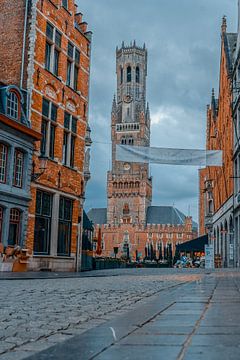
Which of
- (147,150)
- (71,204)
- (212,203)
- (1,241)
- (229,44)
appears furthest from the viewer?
(212,203)

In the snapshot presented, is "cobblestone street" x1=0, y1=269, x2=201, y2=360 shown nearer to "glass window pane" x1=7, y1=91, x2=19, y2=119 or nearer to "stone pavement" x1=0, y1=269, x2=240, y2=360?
"stone pavement" x1=0, y1=269, x2=240, y2=360

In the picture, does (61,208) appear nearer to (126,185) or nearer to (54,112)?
(54,112)

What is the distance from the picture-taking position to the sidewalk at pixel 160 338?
9.00 ft

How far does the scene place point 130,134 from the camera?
426 feet

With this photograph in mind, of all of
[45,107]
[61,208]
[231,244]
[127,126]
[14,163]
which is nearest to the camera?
[14,163]

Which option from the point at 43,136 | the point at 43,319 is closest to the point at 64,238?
the point at 43,136

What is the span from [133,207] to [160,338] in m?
121

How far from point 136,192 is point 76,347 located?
12116cm

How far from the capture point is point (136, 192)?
124062 mm

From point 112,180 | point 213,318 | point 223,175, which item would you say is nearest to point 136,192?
point 112,180

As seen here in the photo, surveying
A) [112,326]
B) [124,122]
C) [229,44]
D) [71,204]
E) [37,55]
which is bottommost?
[112,326]

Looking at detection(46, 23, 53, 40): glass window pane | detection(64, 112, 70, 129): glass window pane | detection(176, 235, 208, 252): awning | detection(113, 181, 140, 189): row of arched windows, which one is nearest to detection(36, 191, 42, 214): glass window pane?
detection(64, 112, 70, 129): glass window pane

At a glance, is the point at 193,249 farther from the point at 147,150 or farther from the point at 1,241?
the point at 1,241

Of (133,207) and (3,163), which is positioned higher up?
(133,207)
